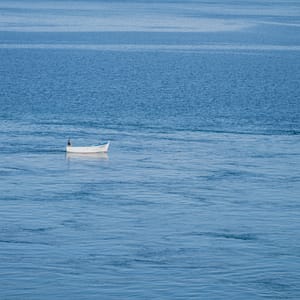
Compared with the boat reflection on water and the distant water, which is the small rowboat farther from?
the distant water

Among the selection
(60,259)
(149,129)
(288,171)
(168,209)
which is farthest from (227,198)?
(149,129)

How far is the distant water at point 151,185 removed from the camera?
151ft

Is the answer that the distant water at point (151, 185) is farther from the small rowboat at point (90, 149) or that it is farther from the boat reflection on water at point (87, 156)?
the small rowboat at point (90, 149)

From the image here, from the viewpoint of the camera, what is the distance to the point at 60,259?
47719mm

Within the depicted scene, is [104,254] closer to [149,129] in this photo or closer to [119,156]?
[119,156]

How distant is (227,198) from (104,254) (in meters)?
11.0

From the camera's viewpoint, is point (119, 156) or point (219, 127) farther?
point (219, 127)

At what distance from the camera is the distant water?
45969 mm

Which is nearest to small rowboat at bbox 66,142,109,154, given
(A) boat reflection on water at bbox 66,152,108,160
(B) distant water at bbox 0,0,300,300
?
(A) boat reflection on water at bbox 66,152,108,160

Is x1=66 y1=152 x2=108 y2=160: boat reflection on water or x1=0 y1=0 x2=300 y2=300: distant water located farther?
x1=66 y1=152 x2=108 y2=160: boat reflection on water

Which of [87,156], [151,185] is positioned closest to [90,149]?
[87,156]

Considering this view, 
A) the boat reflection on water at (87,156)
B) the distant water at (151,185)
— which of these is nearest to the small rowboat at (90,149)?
the boat reflection on water at (87,156)

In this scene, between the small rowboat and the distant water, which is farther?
the small rowboat

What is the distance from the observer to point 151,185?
199ft
